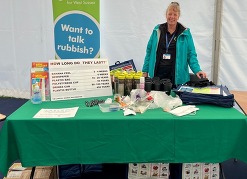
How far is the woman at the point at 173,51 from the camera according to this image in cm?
273

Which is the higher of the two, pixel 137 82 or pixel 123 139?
pixel 137 82

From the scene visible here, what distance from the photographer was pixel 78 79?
2021mm

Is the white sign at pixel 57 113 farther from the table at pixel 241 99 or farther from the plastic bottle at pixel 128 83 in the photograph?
the table at pixel 241 99

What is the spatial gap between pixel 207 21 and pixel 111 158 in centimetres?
233

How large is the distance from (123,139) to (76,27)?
1.81 meters

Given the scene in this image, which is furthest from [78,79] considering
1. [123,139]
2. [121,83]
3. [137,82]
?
[123,139]

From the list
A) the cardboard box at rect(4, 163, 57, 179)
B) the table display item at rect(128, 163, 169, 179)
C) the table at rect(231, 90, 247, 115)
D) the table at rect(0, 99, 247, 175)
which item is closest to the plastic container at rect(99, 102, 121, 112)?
the table at rect(0, 99, 247, 175)

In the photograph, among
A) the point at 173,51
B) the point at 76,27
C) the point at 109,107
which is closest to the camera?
the point at 109,107

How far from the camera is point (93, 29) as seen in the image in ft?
10.4

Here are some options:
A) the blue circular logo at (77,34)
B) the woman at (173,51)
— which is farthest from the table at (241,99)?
the blue circular logo at (77,34)

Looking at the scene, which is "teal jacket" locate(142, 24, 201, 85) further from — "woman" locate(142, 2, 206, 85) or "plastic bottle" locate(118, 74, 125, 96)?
"plastic bottle" locate(118, 74, 125, 96)

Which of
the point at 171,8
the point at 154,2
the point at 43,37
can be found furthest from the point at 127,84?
the point at 43,37

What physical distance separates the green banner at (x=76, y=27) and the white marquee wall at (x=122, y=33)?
23.7 inches

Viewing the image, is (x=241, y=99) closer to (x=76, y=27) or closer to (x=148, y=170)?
(x=148, y=170)
